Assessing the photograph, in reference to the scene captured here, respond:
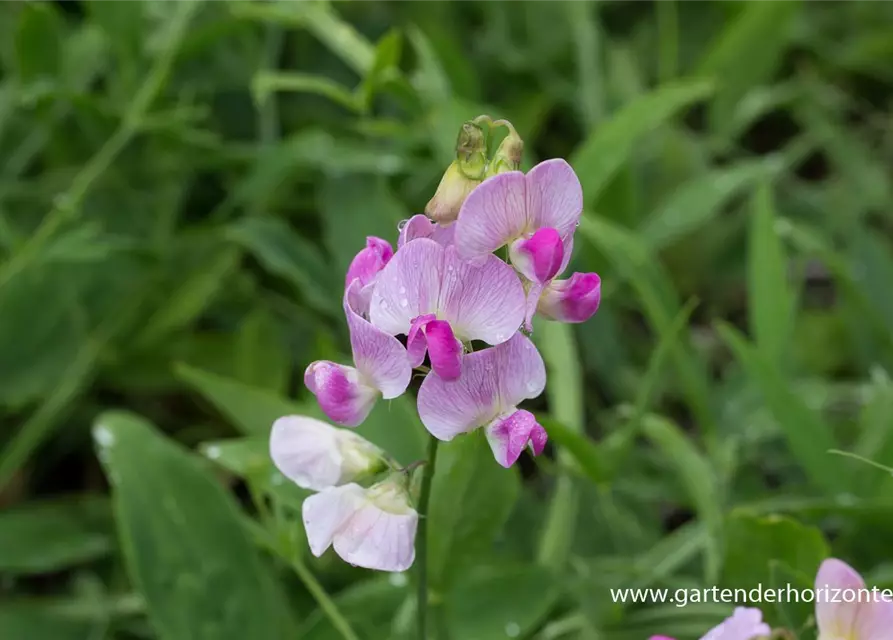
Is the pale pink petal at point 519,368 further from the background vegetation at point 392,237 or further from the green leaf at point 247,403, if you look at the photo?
the green leaf at point 247,403

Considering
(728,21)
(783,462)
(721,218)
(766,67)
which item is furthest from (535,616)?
(728,21)

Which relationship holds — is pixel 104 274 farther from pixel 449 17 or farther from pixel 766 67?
pixel 766 67

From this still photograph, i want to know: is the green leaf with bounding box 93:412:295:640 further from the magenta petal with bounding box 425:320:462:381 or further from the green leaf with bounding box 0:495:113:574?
the magenta petal with bounding box 425:320:462:381

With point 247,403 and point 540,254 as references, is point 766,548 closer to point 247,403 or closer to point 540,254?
point 540,254

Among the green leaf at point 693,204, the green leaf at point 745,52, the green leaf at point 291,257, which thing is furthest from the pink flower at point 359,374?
the green leaf at point 745,52

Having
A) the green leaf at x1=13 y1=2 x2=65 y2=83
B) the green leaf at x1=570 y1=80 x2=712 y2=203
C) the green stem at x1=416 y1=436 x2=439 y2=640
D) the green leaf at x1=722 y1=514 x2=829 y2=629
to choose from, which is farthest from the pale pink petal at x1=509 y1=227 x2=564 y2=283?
the green leaf at x1=13 y1=2 x2=65 y2=83

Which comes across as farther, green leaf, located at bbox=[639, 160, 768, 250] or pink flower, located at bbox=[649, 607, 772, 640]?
green leaf, located at bbox=[639, 160, 768, 250]
